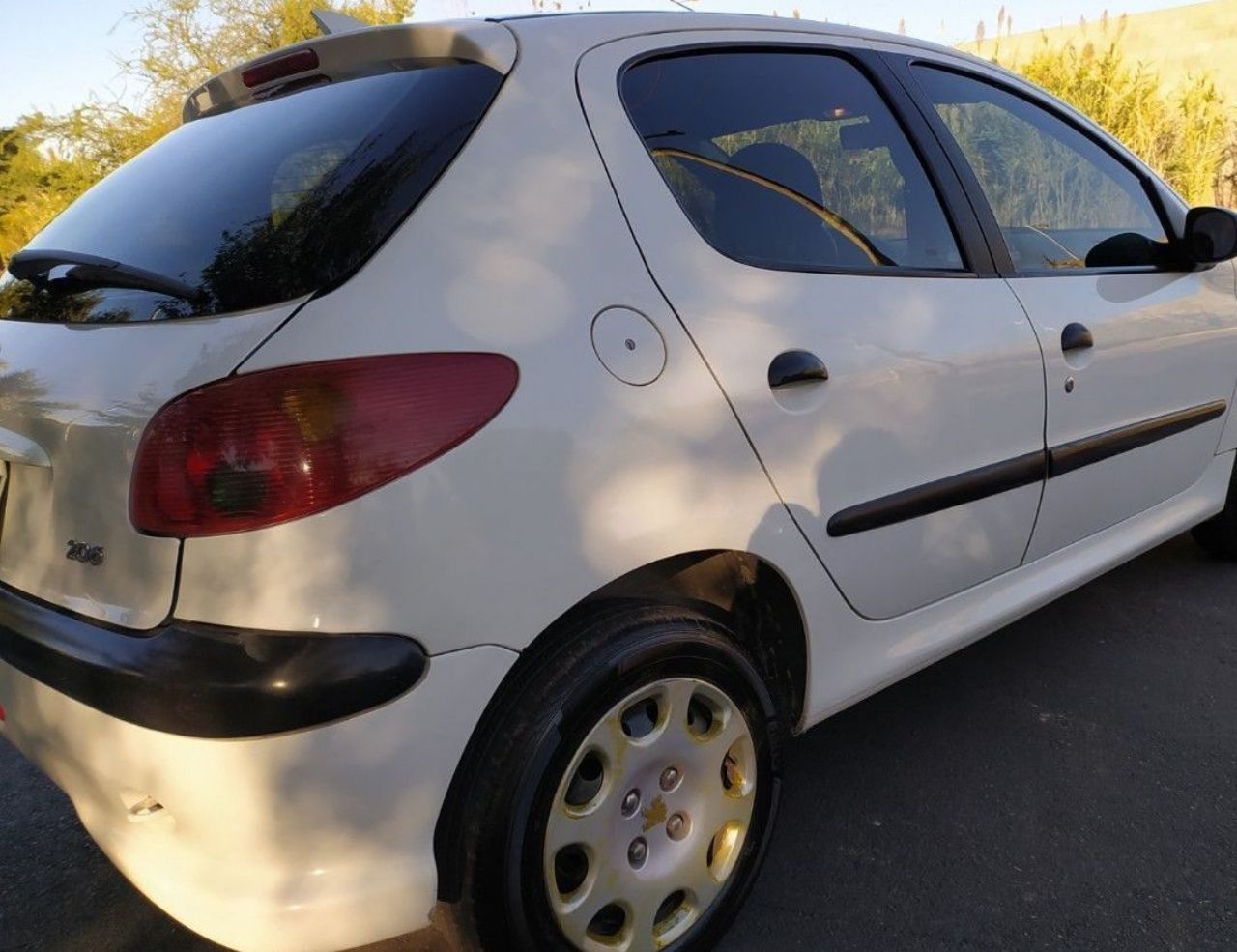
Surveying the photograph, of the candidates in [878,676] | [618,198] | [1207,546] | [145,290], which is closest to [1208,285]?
[1207,546]

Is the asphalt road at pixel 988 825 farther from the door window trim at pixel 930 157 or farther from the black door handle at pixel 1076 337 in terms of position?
the door window trim at pixel 930 157

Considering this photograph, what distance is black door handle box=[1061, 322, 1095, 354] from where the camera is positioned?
2.36 meters

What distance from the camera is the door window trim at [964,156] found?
7.60 feet

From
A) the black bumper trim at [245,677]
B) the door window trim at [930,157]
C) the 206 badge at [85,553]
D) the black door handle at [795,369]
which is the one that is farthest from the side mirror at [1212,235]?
the 206 badge at [85,553]

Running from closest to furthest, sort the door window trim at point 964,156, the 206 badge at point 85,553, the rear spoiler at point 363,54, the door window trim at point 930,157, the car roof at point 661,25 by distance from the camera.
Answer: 1. the 206 badge at point 85,553
2. the rear spoiler at point 363,54
3. the car roof at point 661,25
4. the door window trim at point 930,157
5. the door window trim at point 964,156

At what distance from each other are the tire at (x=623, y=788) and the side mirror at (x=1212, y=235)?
6.56 ft

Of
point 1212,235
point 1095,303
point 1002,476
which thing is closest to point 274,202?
point 1002,476

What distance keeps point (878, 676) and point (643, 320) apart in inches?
38.1

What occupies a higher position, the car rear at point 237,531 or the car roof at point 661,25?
the car roof at point 661,25

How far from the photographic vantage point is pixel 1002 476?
222cm

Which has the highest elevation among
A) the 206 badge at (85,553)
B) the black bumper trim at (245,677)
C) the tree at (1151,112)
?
the 206 badge at (85,553)

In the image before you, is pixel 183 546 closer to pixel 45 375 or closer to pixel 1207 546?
pixel 45 375

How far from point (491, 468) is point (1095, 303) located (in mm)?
1874

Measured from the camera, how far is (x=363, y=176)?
1.51m
